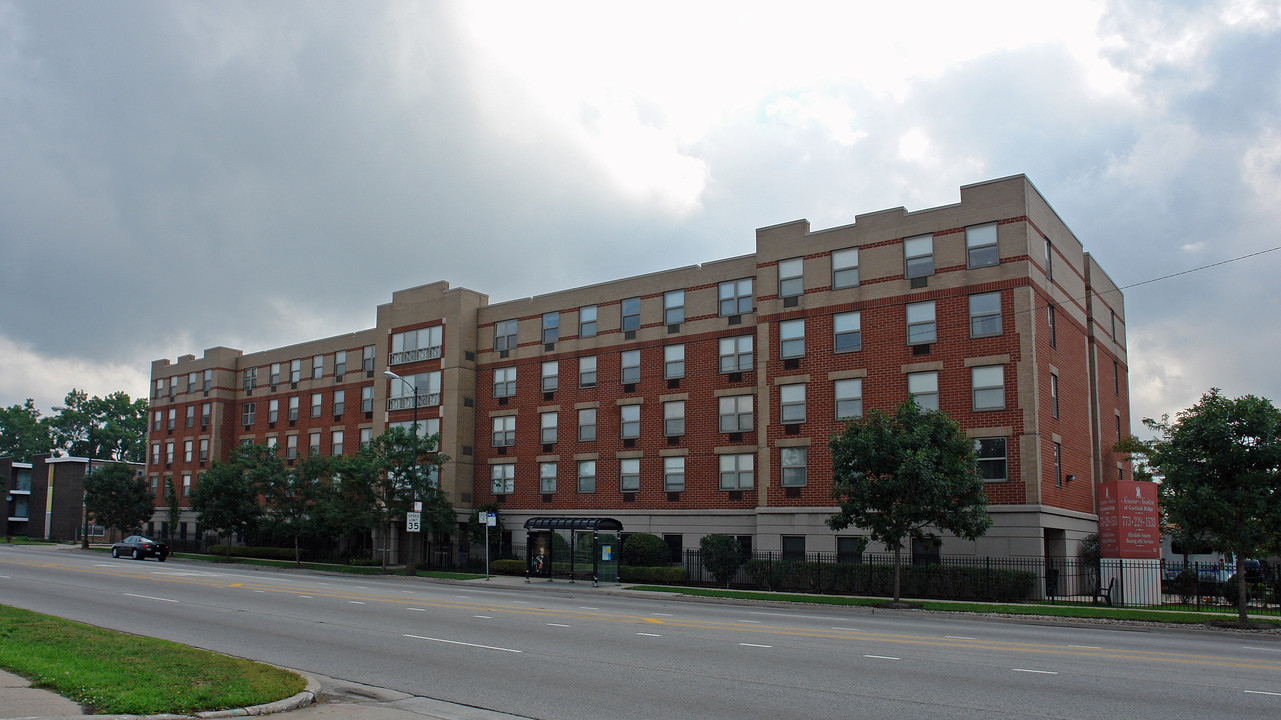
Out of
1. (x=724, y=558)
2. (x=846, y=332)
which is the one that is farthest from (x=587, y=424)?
(x=846, y=332)

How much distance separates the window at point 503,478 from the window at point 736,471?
1286 cm

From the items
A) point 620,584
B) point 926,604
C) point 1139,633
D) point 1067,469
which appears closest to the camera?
point 1139,633

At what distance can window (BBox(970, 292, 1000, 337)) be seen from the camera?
33531mm

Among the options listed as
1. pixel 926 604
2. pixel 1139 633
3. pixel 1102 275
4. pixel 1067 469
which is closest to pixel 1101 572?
pixel 1067 469

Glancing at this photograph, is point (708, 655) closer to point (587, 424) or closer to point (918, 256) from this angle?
point (918, 256)

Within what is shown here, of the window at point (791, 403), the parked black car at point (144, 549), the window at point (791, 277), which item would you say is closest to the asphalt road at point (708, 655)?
the window at point (791, 403)

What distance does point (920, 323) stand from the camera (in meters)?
35.1

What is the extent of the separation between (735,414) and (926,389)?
8.77 metres

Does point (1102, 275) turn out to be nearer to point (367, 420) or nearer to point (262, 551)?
point (367, 420)

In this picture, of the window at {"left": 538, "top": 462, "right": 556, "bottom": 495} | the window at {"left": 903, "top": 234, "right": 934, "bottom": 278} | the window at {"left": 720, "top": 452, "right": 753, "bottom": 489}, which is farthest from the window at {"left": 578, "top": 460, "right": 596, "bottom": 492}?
the window at {"left": 903, "top": 234, "right": 934, "bottom": 278}

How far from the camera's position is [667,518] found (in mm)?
41719

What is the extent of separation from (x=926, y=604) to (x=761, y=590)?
323 inches

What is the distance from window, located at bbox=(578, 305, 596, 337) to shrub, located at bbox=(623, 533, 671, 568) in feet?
35.0

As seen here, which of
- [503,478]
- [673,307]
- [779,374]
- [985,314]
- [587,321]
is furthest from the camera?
[503,478]
